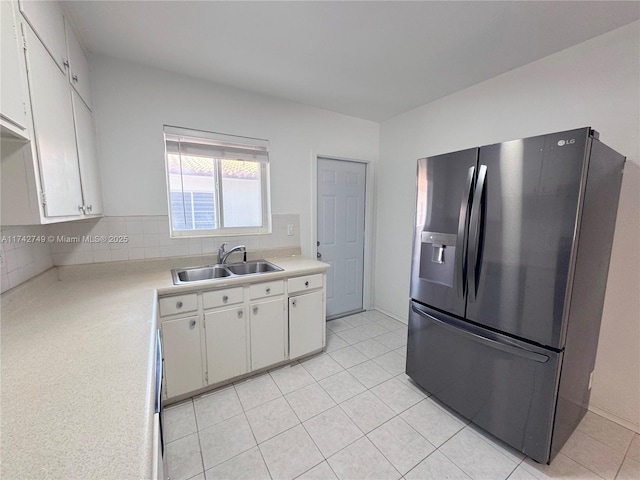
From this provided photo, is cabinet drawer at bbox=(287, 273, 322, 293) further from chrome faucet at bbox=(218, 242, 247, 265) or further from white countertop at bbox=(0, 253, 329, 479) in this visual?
white countertop at bbox=(0, 253, 329, 479)

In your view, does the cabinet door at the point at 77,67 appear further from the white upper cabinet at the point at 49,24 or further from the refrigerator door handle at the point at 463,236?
the refrigerator door handle at the point at 463,236

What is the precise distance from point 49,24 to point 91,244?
1341mm

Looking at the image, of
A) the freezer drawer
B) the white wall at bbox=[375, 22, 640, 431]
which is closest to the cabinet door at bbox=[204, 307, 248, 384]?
the freezer drawer

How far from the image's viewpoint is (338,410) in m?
1.82

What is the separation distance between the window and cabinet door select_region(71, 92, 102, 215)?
0.47 meters

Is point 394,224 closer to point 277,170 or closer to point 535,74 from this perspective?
point 277,170

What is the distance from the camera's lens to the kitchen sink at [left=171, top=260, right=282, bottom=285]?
86.0 inches

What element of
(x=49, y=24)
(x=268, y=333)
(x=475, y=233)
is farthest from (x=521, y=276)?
(x=49, y=24)

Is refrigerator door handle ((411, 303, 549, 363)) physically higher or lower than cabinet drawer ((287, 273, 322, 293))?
lower

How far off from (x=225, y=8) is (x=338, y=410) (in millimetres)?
2584

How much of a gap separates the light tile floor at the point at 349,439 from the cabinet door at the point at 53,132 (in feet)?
4.82

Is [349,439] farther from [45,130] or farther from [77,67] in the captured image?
[77,67]

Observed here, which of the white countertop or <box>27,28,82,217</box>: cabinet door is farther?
<box>27,28,82,217</box>: cabinet door

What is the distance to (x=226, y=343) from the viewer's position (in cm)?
198
